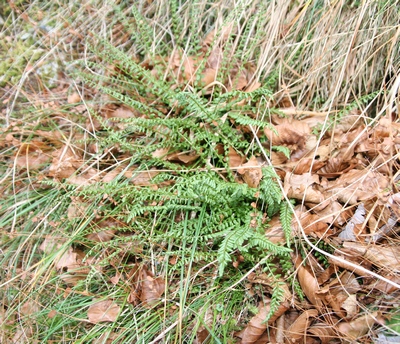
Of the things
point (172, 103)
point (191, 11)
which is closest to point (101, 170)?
point (172, 103)

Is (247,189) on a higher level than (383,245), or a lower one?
higher

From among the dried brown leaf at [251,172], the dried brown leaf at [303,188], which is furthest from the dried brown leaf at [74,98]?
the dried brown leaf at [303,188]

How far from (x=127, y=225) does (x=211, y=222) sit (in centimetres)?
55

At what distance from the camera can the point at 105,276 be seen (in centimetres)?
223

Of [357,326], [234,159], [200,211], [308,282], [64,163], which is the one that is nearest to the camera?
[357,326]

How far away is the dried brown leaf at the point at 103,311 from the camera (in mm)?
2107

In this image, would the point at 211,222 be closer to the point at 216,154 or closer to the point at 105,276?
the point at 216,154

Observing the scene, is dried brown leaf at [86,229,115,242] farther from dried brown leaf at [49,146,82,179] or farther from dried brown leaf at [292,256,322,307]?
dried brown leaf at [292,256,322,307]

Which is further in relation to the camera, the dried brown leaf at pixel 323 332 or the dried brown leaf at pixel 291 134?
the dried brown leaf at pixel 291 134

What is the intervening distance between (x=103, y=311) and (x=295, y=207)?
49.9 inches

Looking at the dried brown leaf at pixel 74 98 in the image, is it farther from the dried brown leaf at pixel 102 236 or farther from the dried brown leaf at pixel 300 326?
the dried brown leaf at pixel 300 326

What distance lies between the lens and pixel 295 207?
2.12 m

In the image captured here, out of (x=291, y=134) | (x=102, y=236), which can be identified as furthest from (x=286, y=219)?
(x=102, y=236)

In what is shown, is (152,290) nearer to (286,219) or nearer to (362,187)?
(286,219)
